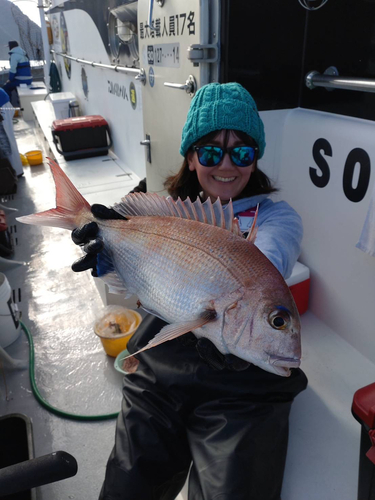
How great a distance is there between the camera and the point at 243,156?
4.49ft

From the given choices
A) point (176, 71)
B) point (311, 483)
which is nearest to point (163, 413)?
point (311, 483)

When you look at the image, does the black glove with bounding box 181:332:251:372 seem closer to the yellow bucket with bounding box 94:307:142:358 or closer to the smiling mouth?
the smiling mouth

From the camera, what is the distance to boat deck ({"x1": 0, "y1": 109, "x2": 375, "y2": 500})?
4.55 feet

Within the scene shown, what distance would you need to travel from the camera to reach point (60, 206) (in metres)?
1.35

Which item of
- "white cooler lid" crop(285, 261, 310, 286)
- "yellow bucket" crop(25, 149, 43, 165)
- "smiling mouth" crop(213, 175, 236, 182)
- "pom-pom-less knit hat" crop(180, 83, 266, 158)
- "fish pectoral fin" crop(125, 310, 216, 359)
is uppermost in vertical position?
"pom-pom-less knit hat" crop(180, 83, 266, 158)

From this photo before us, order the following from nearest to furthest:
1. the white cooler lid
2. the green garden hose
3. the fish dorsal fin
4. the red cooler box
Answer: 1. the fish dorsal fin
2. the green garden hose
3. the white cooler lid
4. the red cooler box

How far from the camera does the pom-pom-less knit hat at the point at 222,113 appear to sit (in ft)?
4.48

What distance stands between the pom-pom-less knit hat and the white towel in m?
0.61

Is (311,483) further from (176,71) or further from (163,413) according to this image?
(176,71)

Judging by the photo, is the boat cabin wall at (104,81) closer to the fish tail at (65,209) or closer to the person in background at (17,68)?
the fish tail at (65,209)

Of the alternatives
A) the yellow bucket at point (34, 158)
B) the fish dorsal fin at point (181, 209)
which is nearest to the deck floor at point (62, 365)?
the fish dorsal fin at point (181, 209)

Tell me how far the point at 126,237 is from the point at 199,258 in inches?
12.6

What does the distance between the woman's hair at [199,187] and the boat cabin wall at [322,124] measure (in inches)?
20.2

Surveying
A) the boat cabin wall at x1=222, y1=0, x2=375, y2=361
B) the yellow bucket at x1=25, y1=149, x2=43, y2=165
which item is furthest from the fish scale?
the yellow bucket at x1=25, y1=149, x2=43, y2=165
